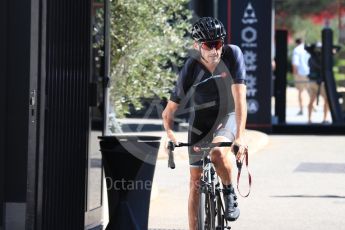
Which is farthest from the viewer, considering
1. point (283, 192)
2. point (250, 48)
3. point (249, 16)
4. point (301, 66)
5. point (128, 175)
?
point (301, 66)

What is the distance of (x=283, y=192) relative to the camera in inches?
462

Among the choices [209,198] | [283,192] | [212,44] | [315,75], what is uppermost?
[315,75]

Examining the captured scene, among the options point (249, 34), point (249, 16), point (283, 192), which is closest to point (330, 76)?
point (249, 34)

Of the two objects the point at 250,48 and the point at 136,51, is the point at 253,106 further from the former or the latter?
the point at 136,51

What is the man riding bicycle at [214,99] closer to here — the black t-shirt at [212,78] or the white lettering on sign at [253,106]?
the black t-shirt at [212,78]

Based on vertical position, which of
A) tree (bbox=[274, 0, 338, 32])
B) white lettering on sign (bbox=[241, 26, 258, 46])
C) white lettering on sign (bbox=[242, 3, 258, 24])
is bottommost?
white lettering on sign (bbox=[241, 26, 258, 46])

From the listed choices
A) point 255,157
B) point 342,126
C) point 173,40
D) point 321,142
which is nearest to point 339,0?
point 342,126

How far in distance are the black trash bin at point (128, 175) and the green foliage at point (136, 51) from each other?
4.53m

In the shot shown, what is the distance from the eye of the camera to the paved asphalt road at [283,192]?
9.55 metres

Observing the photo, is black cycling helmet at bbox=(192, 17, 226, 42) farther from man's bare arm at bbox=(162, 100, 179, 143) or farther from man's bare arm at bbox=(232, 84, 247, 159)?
man's bare arm at bbox=(162, 100, 179, 143)

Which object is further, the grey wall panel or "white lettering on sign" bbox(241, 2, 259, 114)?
"white lettering on sign" bbox(241, 2, 259, 114)

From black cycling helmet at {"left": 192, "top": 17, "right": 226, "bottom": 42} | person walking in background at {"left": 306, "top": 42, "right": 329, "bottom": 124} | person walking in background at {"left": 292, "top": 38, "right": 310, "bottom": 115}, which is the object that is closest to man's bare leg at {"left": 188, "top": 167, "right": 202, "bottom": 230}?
black cycling helmet at {"left": 192, "top": 17, "right": 226, "bottom": 42}

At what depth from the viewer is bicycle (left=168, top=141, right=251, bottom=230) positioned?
22.7 ft

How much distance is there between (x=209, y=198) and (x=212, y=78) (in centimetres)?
85
